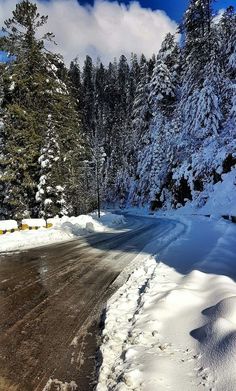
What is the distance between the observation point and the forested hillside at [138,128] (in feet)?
86.6

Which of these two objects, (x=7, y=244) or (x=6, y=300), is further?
(x=7, y=244)

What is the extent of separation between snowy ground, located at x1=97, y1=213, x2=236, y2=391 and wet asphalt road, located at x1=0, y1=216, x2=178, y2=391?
0.29 m

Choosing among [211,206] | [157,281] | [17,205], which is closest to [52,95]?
[17,205]

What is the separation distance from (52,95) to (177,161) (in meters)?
20.6

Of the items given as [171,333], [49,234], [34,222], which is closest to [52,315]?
[171,333]

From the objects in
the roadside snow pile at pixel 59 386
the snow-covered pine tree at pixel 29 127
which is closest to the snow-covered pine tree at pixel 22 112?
the snow-covered pine tree at pixel 29 127

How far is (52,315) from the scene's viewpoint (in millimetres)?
6324

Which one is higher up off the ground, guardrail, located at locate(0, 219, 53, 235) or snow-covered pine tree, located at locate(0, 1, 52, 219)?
snow-covered pine tree, located at locate(0, 1, 52, 219)

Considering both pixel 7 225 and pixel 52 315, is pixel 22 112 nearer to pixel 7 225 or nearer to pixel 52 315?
pixel 7 225

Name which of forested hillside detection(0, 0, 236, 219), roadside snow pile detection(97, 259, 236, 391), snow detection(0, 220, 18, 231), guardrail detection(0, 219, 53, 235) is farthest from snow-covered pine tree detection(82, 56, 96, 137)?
roadside snow pile detection(97, 259, 236, 391)

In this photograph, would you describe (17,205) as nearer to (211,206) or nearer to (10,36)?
(10,36)

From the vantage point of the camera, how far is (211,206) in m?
33.6

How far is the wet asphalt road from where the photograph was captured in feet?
14.5

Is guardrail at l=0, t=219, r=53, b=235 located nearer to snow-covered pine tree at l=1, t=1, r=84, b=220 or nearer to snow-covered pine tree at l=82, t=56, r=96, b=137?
snow-covered pine tree at l=1, t=1, r=84, b=220
